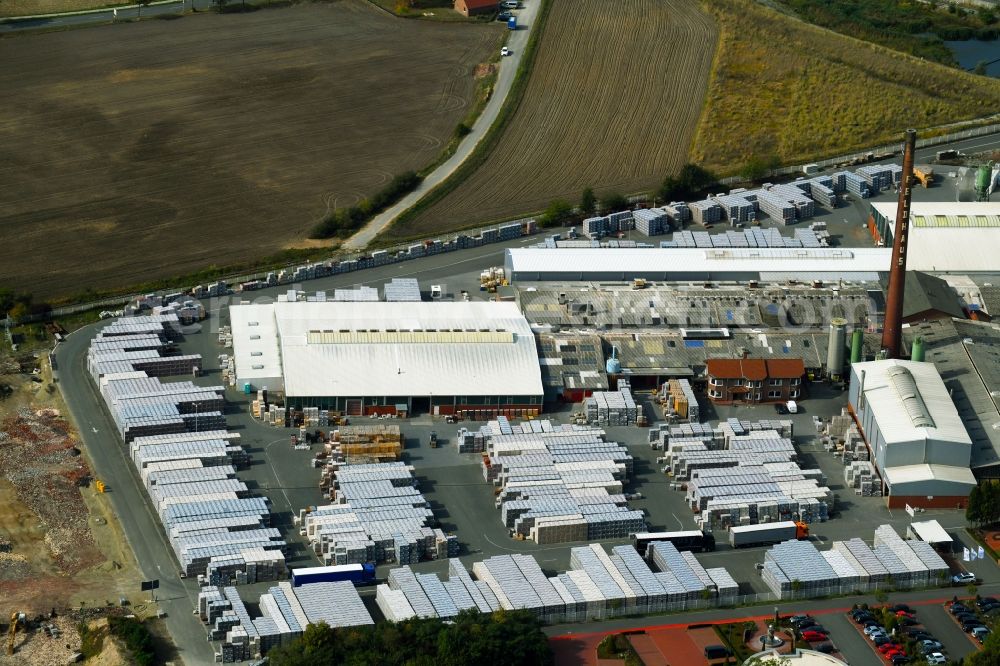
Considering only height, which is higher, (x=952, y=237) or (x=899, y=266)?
(x=899, y=266)

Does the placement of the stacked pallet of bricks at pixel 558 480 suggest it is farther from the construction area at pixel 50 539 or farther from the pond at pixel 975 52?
the pond at pixel 975 52

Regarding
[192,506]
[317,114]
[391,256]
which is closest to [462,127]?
[317,114]

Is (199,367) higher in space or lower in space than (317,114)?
lower

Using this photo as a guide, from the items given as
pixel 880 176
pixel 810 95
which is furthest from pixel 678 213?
pixel 810 95

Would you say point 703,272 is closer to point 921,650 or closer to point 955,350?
point 955,350

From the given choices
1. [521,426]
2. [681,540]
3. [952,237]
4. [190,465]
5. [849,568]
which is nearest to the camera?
[849,568]

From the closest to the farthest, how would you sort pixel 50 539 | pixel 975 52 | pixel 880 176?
1. pixel 50 539
2. pixel 880 176
3. pixel 975 52

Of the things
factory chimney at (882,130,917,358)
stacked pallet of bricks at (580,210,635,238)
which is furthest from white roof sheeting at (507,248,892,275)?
factory chimney at (882,130,917,358)

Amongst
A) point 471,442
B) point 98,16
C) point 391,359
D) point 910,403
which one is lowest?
point 471,442

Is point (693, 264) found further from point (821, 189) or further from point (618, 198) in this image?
point (821, 189)
